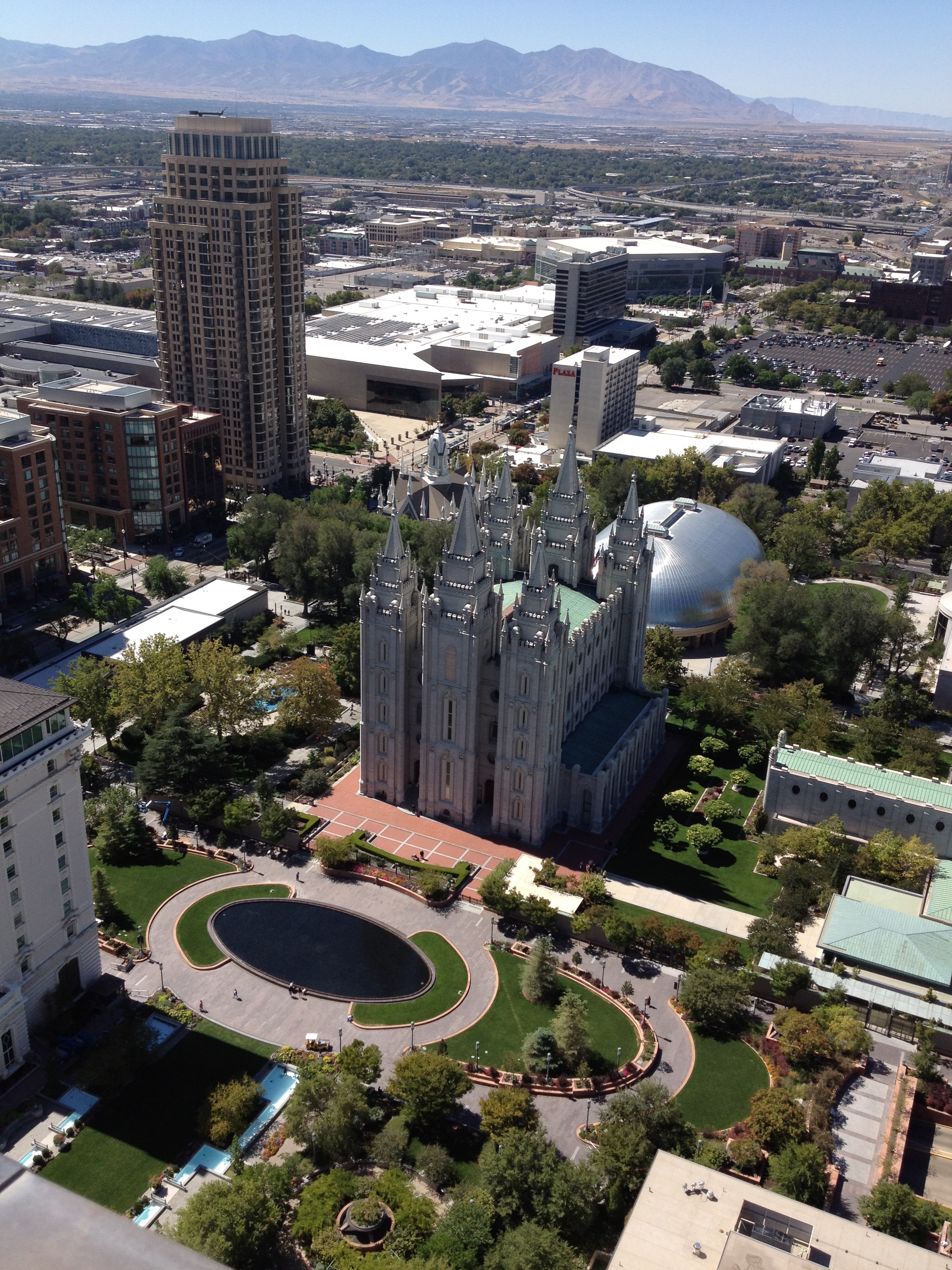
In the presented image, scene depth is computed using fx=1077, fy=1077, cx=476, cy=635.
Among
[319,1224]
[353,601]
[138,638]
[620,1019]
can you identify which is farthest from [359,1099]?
[353,601]

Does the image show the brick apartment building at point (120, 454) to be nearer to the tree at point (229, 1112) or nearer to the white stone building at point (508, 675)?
the white stone building at point (508, 675)

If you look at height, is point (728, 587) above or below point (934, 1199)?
above

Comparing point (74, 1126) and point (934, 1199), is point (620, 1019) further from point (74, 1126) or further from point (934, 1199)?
point (74, 1126)

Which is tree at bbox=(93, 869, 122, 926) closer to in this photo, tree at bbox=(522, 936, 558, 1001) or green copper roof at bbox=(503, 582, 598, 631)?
tree at bbox=(522, 936, 558, 1001)

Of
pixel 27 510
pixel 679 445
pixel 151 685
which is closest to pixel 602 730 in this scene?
pixel 151 685

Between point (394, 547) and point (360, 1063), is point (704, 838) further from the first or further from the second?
point (360, 1063)

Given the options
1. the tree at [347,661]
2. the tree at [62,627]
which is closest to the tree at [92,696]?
the tree at [62,627]

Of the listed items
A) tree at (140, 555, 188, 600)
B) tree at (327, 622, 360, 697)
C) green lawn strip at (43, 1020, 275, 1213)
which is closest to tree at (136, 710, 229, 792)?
tree at (327, 622, 360, 697)
